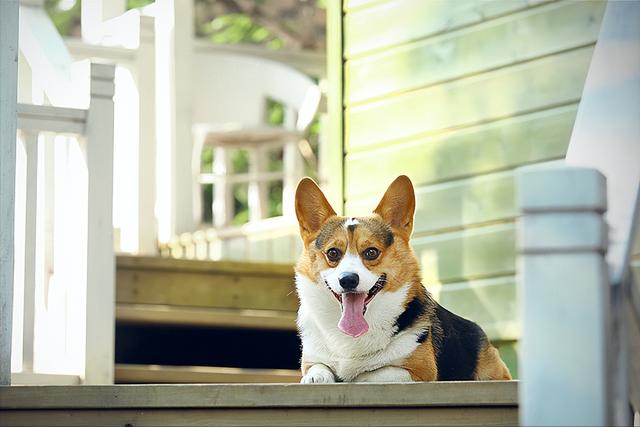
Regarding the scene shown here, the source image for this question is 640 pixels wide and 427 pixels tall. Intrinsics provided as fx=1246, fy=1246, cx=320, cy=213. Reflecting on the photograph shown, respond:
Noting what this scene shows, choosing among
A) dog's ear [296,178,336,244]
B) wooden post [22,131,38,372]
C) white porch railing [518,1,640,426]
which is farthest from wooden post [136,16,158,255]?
white porch railing [518,1,640,426]

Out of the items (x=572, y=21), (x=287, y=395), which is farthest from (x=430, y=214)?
(x=287, y=395)

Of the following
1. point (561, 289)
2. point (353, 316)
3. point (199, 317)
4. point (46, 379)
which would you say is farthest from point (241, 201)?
point (561, 289)

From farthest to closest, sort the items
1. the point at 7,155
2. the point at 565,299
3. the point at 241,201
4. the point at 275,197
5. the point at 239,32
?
the point at 239,32 < the point at 241,201 < the point at 275,197 < the point at 7,155 < the point at 565,299

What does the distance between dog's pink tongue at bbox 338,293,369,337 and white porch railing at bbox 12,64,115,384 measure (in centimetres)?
105

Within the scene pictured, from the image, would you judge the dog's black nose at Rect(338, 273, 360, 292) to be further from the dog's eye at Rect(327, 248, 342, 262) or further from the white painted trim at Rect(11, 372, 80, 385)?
the white painted trim at Rect(11, 372, 80, 385)

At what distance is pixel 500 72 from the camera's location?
4492 millimetres

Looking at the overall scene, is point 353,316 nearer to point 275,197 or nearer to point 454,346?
point 454,346

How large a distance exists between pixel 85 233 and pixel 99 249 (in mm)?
66

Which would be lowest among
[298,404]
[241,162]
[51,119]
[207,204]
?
[298,404]

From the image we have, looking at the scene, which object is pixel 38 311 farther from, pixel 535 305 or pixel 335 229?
pixel 535 305

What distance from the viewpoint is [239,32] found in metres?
13.5

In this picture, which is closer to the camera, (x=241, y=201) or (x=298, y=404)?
(x=298, y=404)

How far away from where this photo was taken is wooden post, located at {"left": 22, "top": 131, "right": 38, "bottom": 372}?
3.78 m

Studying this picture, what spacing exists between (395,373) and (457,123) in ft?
5.78
